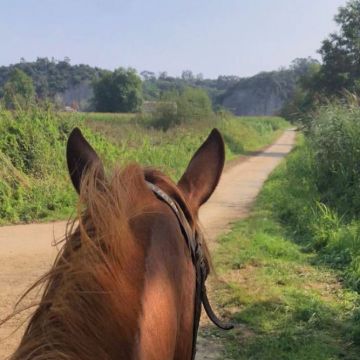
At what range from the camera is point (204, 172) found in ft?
5.51

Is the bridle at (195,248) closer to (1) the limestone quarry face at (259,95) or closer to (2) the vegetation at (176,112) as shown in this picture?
(2) the vegetation at (176,112)

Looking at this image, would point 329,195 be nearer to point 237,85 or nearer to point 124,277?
point 124,277

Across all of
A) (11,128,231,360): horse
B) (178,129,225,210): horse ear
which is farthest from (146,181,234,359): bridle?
(178,129,225,210): horse ear

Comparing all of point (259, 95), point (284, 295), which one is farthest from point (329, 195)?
point (259, 95)

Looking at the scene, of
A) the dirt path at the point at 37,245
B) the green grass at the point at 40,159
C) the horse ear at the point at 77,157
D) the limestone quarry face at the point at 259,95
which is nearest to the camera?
the horse ear at the point at 77,157

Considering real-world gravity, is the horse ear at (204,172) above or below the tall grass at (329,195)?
above

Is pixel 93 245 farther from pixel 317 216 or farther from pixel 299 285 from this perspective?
pixel 317 216

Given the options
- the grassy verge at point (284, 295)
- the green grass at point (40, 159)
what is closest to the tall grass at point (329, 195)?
the grassy verge at point (284, 295)

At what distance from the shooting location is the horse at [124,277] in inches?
39.4

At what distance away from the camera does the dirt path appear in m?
4.59

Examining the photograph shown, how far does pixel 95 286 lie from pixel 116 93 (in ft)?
203

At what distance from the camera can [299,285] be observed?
5.70 metres

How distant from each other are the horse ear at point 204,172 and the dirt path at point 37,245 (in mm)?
797

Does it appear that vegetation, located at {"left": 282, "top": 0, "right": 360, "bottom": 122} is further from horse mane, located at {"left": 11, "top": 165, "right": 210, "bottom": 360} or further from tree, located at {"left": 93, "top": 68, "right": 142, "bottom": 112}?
A: tree, located at {"left": 93, "top": 68, "right": 142, "bottom": 112}
